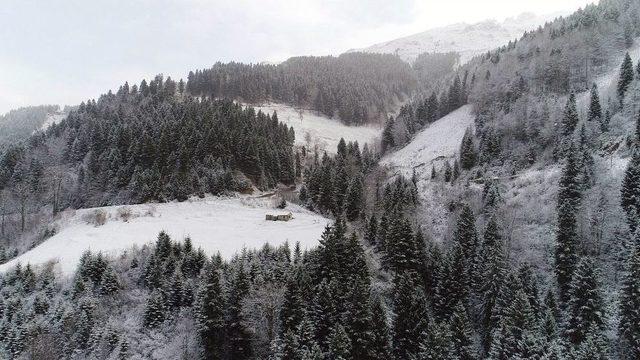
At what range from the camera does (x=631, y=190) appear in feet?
211

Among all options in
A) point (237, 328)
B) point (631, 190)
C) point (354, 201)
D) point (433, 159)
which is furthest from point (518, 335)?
point (433, 159)

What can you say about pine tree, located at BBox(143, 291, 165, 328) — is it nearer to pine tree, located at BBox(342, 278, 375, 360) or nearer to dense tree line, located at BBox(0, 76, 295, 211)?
pine tree, located at BBox(342, 278, 375, 360)

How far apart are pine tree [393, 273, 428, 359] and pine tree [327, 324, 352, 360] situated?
27.8 ft

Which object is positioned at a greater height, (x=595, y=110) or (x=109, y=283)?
(x=595, y=110)

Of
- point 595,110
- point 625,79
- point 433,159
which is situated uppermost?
point 625,79

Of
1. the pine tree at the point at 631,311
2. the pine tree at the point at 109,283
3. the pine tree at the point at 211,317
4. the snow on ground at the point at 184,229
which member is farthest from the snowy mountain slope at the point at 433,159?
the pine tree at the point at 109,283

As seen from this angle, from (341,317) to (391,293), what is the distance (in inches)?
462

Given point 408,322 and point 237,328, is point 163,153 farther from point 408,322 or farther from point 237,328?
point 408,322

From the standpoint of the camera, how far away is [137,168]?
328ft

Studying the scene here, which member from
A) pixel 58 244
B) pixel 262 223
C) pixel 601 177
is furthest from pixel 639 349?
pixel 58 244

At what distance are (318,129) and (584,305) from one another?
131 m

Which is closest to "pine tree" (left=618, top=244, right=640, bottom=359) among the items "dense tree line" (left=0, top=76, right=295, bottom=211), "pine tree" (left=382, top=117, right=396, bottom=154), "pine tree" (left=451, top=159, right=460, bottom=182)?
"pine tree" (left=451, top=159, right=460, bottom=182)

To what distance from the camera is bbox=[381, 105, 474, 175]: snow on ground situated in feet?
405

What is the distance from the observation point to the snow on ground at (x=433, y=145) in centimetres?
12350
